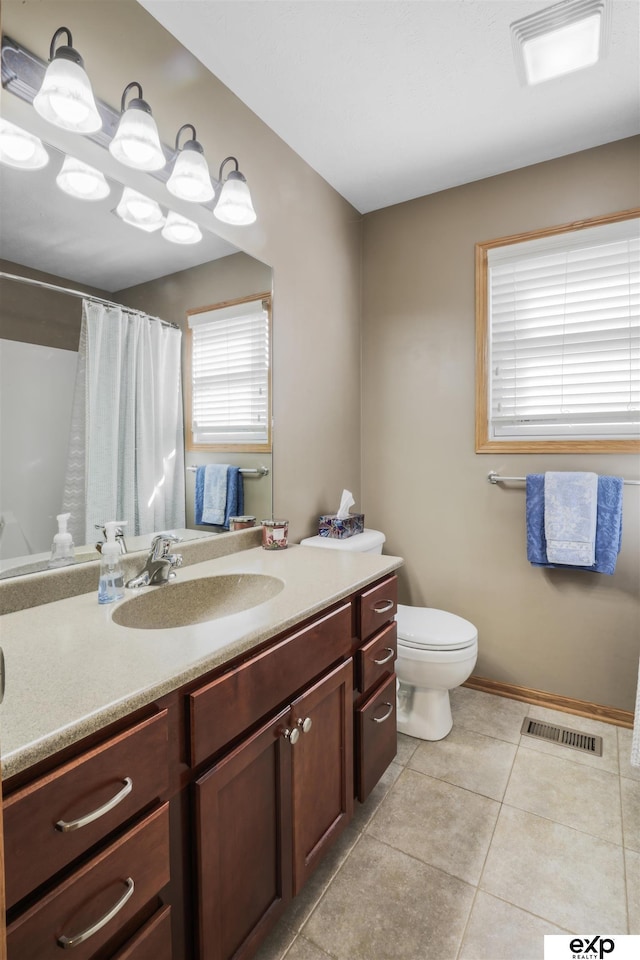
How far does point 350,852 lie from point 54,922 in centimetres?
106

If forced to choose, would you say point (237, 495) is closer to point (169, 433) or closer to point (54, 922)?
point (169, 433)

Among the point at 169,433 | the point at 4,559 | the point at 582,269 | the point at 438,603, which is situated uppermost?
the point at 582,269

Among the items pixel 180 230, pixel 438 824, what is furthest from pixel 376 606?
pixel 180 230

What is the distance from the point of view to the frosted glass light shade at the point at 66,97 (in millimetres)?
1148

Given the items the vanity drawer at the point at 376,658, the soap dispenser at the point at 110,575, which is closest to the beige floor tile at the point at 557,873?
the vanity drawer at the point at 376,658

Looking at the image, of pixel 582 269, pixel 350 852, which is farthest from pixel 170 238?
pixel 350 852

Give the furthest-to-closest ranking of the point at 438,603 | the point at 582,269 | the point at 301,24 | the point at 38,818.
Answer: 1. the point at 438,603
2. the point at 582,269
3. the point at 301,24
4. the point at 38,818

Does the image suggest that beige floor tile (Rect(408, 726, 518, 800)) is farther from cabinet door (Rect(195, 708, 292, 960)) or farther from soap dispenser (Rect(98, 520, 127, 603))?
soap dispenser (Rect(98, 520, 127, 603))

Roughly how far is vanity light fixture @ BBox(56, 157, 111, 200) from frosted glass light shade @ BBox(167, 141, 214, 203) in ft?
0.73

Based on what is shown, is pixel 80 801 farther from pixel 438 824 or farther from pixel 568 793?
pixel 568 793

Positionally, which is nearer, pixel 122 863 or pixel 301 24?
pixel 122 863

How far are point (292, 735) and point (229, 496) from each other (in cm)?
89

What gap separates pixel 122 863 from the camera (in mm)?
757

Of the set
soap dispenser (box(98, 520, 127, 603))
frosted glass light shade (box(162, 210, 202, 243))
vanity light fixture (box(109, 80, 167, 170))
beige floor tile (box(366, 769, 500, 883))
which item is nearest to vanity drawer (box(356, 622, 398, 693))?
beige floor tile (box(366, 769, 500, 883))
